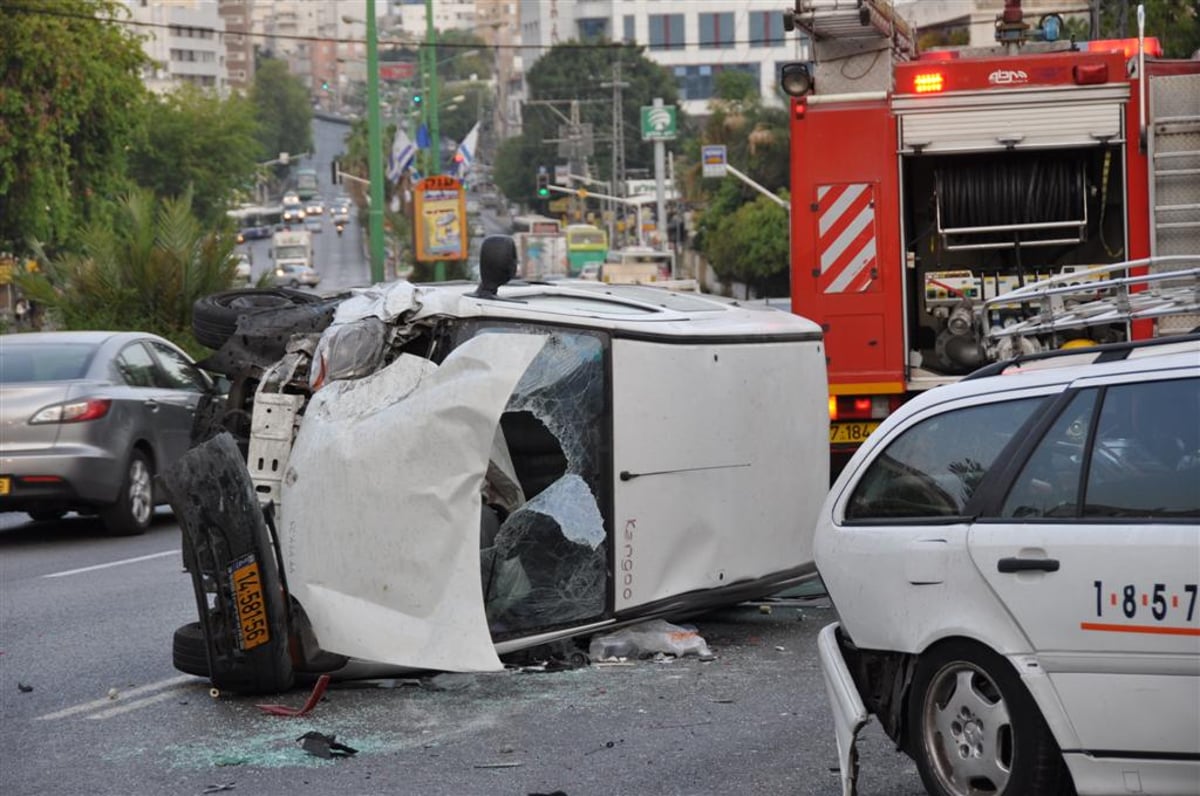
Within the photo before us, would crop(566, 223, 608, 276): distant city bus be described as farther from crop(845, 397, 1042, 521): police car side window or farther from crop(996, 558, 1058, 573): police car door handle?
crop(996, 558, 1058, 573): police car door handle

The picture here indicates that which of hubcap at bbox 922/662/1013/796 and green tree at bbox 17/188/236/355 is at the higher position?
green tree at bbox 17/188/236/355

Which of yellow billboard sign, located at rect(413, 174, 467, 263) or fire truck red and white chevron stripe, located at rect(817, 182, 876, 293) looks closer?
fire truck red and white chevron stripe, located at rect(817, 182, 876, 293)

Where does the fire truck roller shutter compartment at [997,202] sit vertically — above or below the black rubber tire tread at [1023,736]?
above

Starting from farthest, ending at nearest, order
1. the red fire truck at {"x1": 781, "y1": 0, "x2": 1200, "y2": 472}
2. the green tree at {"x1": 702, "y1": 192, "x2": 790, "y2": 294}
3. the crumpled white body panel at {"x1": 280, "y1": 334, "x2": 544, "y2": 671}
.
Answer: the green tree at {"x1": 702, "y1": 192, "x2": 790, "y2": 294}
the red fire truck at {"x1": 781, "y1": 0, "x2": 1200, "y2": 472}
the crumpled white body panel at {"x1": 280, "y1": 334, "x2": 544, "y2": 671}

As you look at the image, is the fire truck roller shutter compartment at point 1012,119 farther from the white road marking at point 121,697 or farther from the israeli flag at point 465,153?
the israeli flag at point 465,153

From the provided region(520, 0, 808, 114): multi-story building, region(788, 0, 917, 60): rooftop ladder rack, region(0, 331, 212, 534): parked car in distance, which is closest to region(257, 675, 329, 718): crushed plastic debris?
region(788, 0, 917, 60): rooftop ladder rack

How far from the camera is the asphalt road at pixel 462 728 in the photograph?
707cm

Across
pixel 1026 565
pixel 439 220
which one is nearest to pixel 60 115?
pixel 439 220

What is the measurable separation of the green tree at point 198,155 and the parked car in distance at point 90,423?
63.9 metres

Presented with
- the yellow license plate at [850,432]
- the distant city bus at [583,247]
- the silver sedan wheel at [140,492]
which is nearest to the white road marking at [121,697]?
the yellow license plate at [850,432]

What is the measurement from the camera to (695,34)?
134 metres

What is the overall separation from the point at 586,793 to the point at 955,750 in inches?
54.9

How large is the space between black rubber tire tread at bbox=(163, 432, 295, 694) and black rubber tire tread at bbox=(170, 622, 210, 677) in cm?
28

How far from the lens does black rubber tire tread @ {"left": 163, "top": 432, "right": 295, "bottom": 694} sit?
27.6ft
